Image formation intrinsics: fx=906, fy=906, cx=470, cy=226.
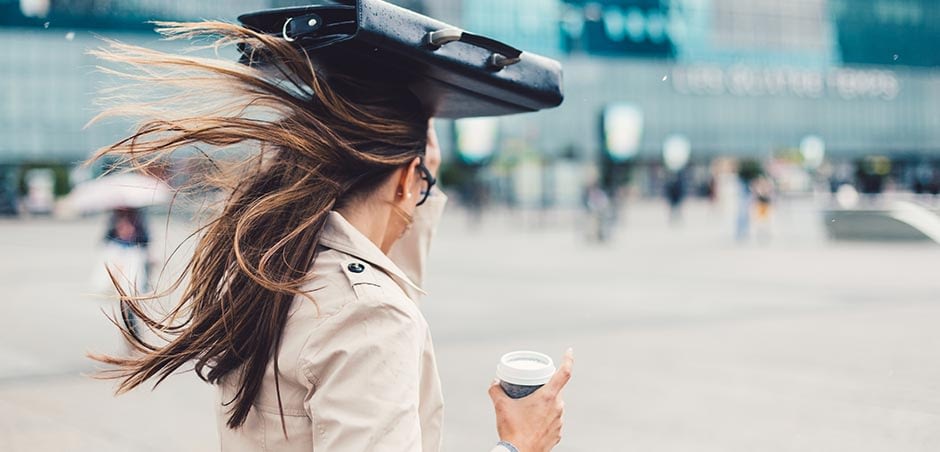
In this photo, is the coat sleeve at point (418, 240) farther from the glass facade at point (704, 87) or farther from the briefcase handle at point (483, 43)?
the glass facade at point (704, 87)

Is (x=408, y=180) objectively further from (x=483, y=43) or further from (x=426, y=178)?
(x=483, y=43)

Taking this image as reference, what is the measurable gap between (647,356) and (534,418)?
5.92 meters

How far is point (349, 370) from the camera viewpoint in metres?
1.31

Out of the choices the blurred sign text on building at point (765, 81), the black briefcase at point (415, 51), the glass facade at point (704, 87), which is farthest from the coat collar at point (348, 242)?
the blurred sign text on building at point (765, 81)

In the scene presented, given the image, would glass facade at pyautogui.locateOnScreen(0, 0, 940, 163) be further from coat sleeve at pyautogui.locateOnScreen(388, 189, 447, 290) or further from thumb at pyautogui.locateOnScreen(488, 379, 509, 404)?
thumb at pyautogui.locateOnScreen(488, 379, 509, 404)

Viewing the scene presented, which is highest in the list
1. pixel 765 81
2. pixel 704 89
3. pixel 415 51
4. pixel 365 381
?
pixel 765 81

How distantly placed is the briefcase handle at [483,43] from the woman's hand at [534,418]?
1.84 ft

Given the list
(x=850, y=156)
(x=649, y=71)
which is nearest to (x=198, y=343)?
(x=649, y=71)

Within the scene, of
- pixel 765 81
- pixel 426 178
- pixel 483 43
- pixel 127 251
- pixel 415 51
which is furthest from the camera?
pixel 765 81

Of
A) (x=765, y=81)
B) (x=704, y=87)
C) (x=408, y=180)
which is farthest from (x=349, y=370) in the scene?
(x=765, y=81)

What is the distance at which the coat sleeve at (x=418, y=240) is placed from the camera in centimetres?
212

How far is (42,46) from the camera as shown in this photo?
199 ft

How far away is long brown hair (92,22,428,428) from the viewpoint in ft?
4.91

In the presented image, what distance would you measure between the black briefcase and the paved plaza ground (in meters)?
1.07
